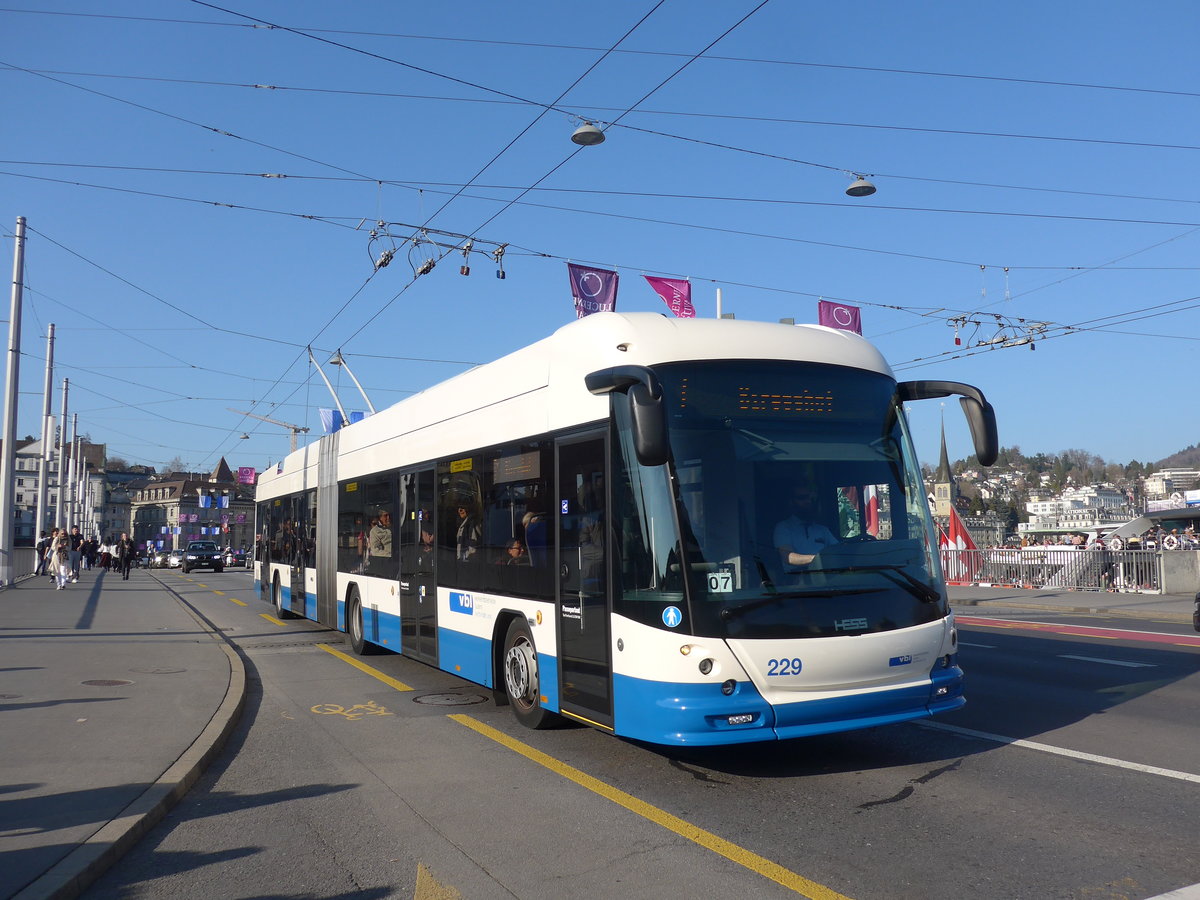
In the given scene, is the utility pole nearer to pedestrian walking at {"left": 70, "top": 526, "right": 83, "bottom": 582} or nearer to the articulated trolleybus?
pedestrian walking at {"left": 70, "top": 526, "right": 83, "bottom": 582}

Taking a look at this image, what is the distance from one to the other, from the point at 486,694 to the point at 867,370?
5.58 metres

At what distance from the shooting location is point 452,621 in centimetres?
1027

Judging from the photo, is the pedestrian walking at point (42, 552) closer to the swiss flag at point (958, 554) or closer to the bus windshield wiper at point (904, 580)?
the swiss flag at point (958, 554)

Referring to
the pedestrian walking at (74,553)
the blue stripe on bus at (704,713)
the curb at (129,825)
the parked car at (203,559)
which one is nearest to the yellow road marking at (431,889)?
the curb at (129,825)

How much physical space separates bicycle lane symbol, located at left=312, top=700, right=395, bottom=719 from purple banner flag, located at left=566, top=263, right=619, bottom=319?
955cm

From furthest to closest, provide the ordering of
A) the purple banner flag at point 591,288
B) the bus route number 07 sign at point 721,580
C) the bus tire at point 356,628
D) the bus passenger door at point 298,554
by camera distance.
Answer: the purple banner flag at point 591,288
the bus passenger door at point 298,554
the bus tire at point 356,628
the bus route number 07 sign at point 721,580

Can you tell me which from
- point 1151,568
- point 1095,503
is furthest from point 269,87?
point 1095,503

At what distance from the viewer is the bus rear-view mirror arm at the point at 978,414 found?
24.2 ft

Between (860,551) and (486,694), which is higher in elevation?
(860,551)

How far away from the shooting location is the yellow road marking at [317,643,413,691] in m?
11.5

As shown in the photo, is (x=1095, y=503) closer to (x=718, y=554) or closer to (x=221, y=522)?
(x=221, y=522)

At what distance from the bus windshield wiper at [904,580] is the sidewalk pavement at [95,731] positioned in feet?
15.7

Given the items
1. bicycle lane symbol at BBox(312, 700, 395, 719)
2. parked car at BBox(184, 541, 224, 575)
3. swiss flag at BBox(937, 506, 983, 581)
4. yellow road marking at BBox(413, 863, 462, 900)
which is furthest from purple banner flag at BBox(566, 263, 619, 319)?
parked car at BBox(184, 541, 224, 575)

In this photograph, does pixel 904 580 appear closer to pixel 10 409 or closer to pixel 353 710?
pixel 353 710
